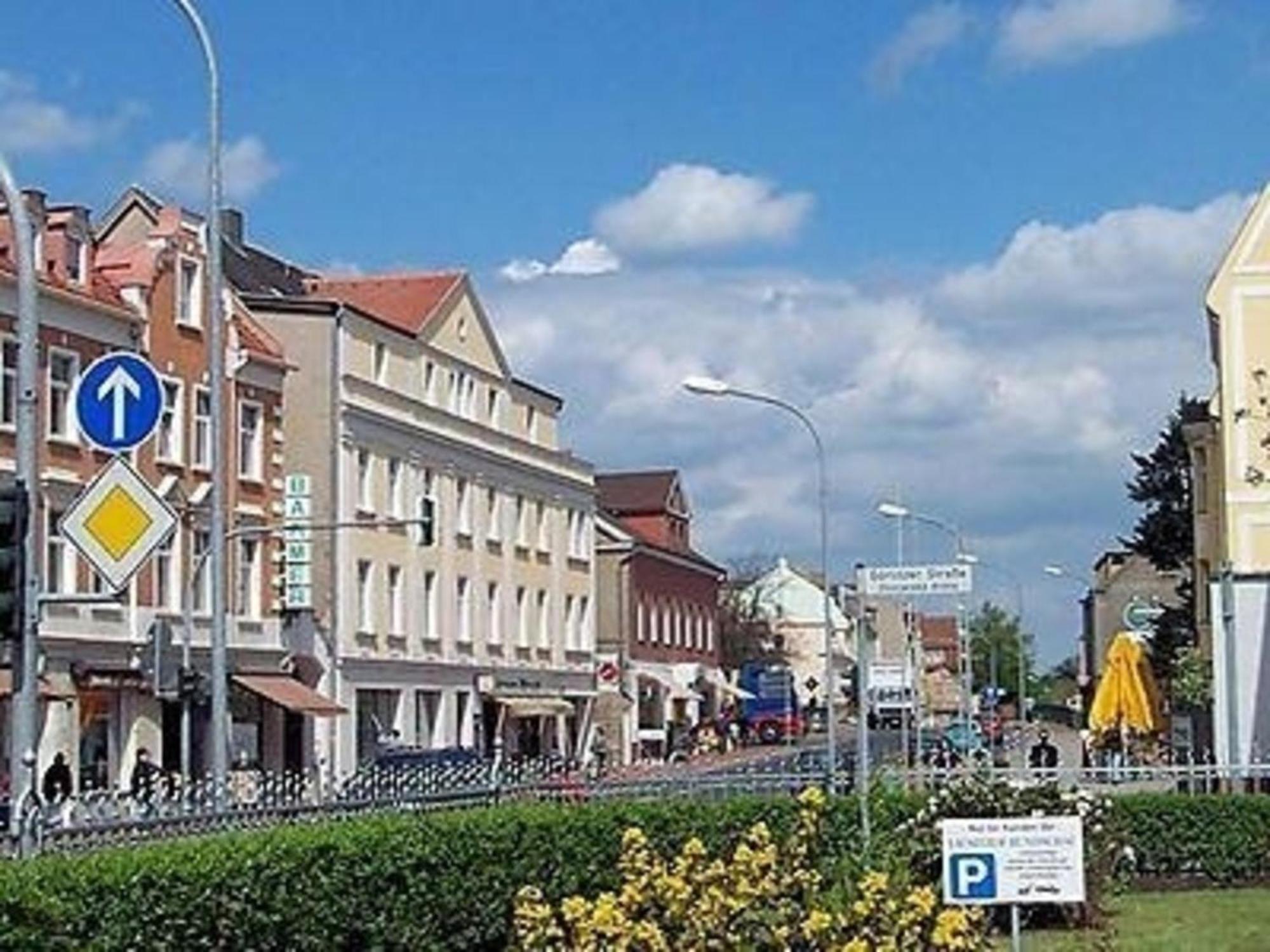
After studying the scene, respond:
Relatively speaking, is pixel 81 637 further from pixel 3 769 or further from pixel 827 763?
pixel 827 763

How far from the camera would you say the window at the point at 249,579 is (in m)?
59.2

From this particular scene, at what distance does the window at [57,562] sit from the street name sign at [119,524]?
32366 mm

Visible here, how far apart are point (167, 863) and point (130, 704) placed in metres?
37.3

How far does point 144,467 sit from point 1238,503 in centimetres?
2347

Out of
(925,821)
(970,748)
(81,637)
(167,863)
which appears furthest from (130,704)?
(167,863)

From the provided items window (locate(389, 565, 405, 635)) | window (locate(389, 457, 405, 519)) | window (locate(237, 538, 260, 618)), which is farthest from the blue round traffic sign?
window (locate(389, 565, 405, 635))

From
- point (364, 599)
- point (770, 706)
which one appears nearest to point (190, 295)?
point (364, 599)

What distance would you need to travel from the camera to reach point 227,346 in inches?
2264

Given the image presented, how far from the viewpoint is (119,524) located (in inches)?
656

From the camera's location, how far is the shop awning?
76.7 metres

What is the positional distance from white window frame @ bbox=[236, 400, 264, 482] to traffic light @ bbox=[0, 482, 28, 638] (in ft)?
142

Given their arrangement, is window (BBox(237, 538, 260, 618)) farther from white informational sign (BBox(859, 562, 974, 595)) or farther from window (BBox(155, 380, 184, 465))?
white informational sign (BBox(859, 562, 974, 595))

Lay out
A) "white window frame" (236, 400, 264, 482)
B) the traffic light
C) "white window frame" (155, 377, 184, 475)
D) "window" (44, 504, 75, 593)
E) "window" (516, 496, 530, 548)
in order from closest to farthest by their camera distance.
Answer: the traffic light → "window" (44, 504, 75, 593) → "white window frame" (155, 377, 184, 475) → "white window frame" (236, 400, 264, 482) → "window" (516, 496, 530, 548)

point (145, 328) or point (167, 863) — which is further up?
point (145, 328)
